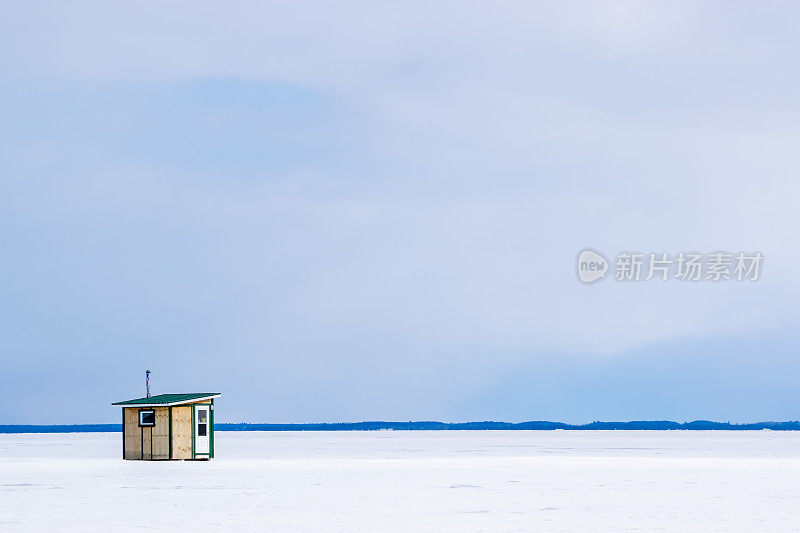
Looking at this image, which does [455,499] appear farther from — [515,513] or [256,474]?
[256,474]

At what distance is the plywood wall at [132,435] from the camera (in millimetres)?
44969

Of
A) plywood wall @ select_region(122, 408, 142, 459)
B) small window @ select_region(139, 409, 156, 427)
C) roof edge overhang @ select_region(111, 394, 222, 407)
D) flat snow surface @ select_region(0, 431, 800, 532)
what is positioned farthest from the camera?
plywood wall @ select_region(122, 408, 142, 459)

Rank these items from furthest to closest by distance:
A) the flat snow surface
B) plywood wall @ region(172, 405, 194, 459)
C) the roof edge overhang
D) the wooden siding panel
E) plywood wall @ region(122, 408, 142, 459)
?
plywood wall @ region(122, 408, 142, 459) → the wooden siding panel → plywood wall @ region(172, 405, 194, 459) → the roof edge overhang → the flat snow surface

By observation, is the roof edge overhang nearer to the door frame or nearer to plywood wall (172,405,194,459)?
the door frame

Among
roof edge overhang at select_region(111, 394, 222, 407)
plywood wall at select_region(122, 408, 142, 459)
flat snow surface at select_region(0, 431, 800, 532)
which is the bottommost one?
flat snow surface at select_region(0, 431, 800, 532)

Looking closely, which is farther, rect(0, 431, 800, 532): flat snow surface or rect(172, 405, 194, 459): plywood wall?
rect(172, 405, 194, 459): plywood wall

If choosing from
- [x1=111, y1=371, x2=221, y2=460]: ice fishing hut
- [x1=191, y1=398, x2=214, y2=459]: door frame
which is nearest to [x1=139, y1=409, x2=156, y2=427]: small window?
[x1=111, y1=371, x2=221, y2=460]: ice fishing hut

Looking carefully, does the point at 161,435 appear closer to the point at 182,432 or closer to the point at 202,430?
the point at 182,432

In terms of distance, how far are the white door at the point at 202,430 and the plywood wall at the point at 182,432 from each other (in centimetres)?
24

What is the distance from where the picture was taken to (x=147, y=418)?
1754 inches

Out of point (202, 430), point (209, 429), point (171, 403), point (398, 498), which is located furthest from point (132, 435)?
point (398, 498)

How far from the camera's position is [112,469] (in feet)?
138

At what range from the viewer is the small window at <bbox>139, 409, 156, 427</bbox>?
145 ft

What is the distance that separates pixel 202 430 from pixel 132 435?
3.12 m
